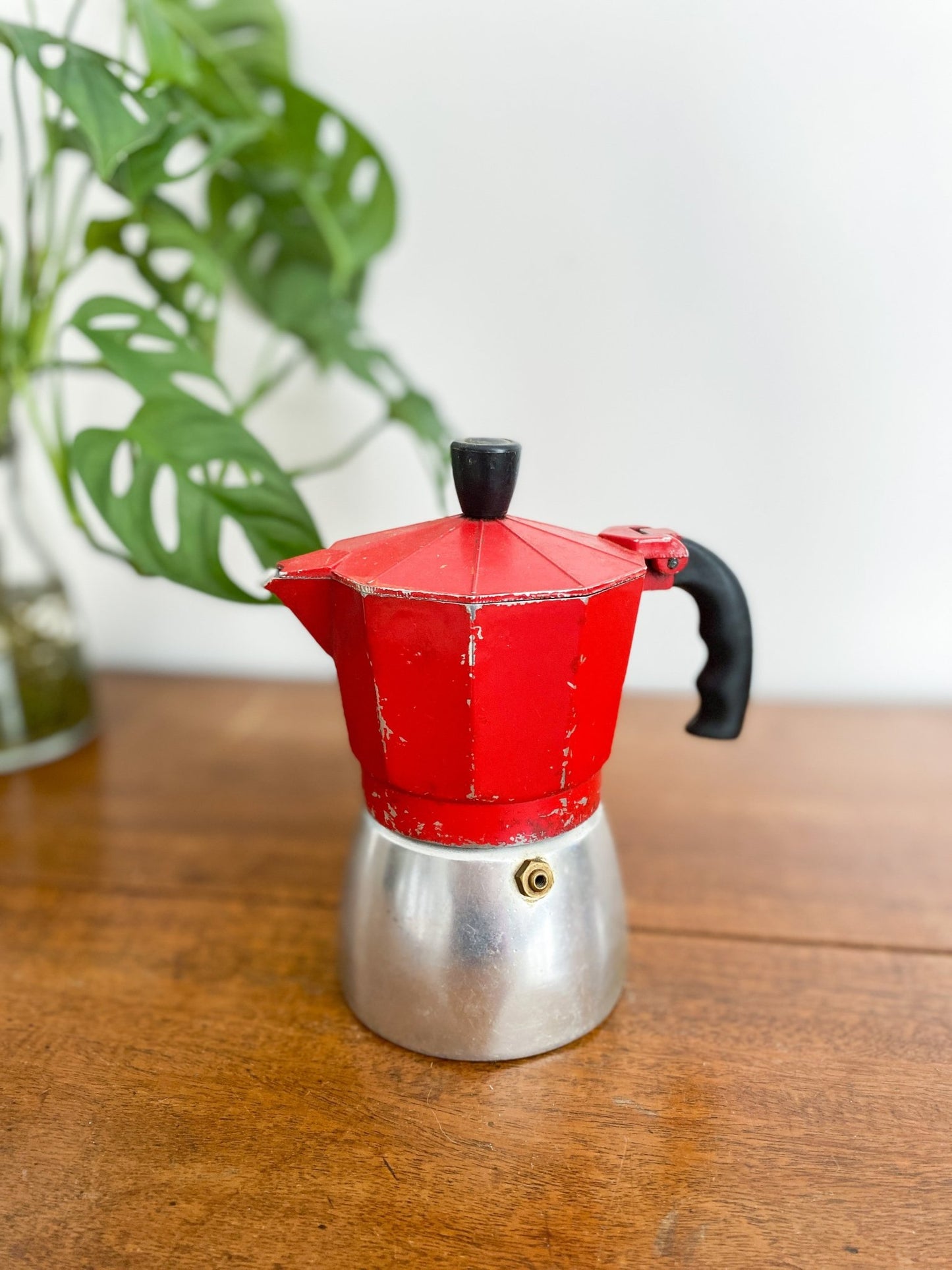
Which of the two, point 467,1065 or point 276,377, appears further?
point 276,377

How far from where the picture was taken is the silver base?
1.49ft

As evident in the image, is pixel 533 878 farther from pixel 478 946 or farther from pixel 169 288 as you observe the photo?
pixel 169 288

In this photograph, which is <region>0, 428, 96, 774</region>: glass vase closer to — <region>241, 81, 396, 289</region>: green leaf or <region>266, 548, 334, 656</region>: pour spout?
<region>241, 81, 396, 289</region>: green leaf

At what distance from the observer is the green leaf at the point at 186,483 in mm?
529

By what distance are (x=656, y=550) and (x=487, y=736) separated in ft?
0.43

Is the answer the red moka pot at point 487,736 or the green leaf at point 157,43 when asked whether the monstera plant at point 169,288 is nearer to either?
the green leaf at point 157,43

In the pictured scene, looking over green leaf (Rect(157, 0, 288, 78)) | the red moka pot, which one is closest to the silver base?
the red moka pot

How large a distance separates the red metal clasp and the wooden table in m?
0.24

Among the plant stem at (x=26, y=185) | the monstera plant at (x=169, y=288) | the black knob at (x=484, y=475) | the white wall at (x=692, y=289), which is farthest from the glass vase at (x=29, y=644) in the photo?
the black knob at (x=484, y=475)

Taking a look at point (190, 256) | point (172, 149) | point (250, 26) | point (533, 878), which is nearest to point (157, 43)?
point (172, 149)

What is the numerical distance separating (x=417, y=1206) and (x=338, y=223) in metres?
0.73

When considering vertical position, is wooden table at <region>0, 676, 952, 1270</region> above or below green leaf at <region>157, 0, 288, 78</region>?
below

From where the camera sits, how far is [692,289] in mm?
A: 798

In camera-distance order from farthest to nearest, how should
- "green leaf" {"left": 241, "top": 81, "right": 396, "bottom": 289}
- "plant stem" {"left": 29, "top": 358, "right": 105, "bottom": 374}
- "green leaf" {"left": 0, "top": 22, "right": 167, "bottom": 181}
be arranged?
"green leaf" {"left": 241, "top": 81, "right": 396, "bottom": 289}, "plant stem" {"left": 29, "top": 358, "right": 105, "bottom": 374}, "green leaf" {"left": 0, "top": 22, "right": 167, "bottom": 181}
